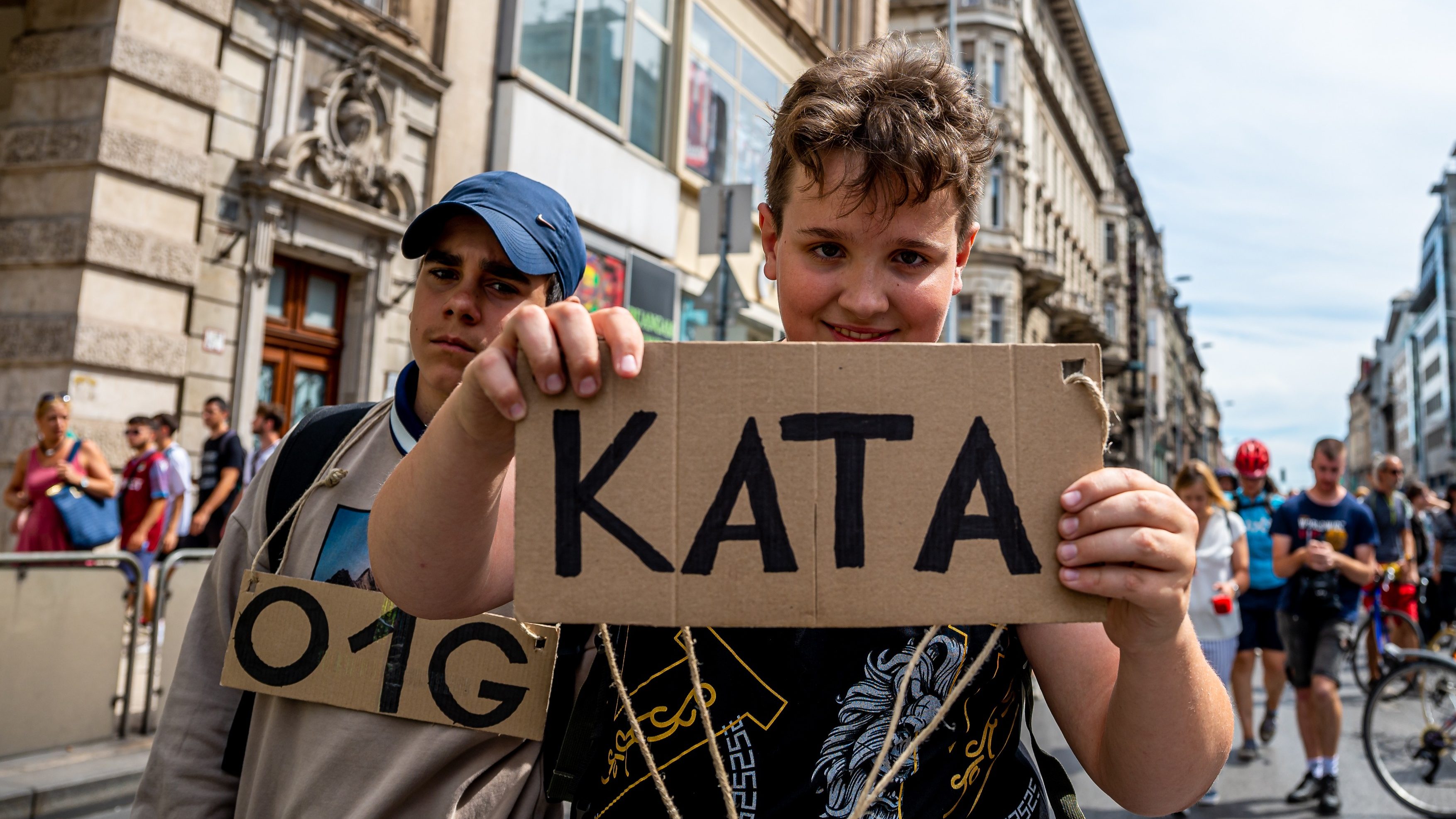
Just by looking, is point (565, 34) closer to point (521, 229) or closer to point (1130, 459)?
point (521, 229)

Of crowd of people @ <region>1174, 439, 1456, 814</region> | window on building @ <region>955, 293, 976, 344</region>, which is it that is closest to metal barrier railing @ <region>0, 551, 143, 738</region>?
crowd of people @ <region>1174, 439, 1456, 814</region>

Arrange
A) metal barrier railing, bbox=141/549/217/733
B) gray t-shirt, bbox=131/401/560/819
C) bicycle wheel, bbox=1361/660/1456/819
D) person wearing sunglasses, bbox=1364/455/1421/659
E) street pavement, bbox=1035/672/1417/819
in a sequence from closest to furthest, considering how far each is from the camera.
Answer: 1. gray t-shirt, bbox=131/401/560/819
2. street pavement, bbox=1035/672/1417/819
3. bicycle wheel, bbox=1361/660/1456/819
4. metal barrier railing, bbox=141/549/217/733
5. person wearing sunglasses, bbox=1364/455/1421/659

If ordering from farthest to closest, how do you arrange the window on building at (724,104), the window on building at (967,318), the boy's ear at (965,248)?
the window on building at (967,318) → the window on building at (724,104) → the boy's ear at (965,248)

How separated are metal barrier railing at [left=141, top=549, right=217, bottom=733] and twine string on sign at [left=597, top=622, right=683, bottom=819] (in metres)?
6.03

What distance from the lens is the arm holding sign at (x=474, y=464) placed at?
1.08m

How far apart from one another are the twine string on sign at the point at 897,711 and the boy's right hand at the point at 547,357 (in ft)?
1.67

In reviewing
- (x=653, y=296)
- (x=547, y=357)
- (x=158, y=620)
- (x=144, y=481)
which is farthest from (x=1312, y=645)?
(x=653, y=296)

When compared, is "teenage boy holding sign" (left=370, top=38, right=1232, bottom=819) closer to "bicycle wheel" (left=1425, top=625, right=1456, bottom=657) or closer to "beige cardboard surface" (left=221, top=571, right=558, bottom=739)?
"beige cardboard surface" (left=221, top=571, right=558, bottom=739)

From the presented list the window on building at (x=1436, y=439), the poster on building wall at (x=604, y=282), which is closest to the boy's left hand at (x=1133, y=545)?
the poster on building wall at (x=604, y=282)

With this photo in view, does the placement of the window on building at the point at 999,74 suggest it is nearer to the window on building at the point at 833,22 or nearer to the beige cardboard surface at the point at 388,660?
the window on building at the point at 833,22

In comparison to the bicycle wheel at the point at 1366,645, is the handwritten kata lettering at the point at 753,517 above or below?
above

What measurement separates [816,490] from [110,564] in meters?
6.48

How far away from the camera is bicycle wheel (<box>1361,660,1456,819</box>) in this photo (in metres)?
5.68

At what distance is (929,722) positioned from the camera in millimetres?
1249
